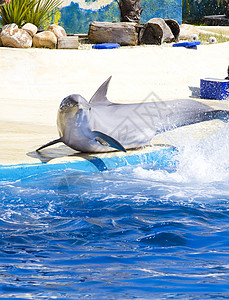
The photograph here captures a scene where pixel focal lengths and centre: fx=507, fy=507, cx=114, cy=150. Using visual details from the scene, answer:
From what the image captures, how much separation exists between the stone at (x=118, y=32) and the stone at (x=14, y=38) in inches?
100

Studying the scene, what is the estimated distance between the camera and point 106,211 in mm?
5250

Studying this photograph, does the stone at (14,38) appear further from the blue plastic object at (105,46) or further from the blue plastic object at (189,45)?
the blue plastic object at (189,45)

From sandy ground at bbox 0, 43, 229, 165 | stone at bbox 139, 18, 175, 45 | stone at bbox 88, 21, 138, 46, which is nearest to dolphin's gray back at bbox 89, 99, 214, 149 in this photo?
sandy ground at bbox 0, 43, 229, 165

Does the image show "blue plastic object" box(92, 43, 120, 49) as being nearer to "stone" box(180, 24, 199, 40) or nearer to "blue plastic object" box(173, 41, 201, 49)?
"blue plastic object" box(173, 41, 201, 49)

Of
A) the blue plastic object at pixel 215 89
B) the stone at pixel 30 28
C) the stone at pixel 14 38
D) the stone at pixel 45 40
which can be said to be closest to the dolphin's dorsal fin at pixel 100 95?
the blue plastic object at pixel 215 89

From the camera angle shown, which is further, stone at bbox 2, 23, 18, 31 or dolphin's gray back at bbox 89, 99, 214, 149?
stone at bbox 2, 23, 18, 31

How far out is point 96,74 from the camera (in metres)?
12.7

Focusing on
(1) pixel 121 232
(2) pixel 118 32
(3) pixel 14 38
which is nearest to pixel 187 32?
(2) pixel 118 32

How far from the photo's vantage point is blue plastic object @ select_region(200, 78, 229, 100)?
36.2 feet

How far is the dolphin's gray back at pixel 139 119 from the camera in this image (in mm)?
6789

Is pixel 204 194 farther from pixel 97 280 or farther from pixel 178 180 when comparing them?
pixel 97 280

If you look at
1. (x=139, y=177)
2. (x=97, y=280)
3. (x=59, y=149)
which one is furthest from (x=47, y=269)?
(x=59, y=149)

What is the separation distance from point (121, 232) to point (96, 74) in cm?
846

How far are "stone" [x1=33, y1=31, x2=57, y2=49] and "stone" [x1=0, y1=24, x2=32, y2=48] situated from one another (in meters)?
0.29
